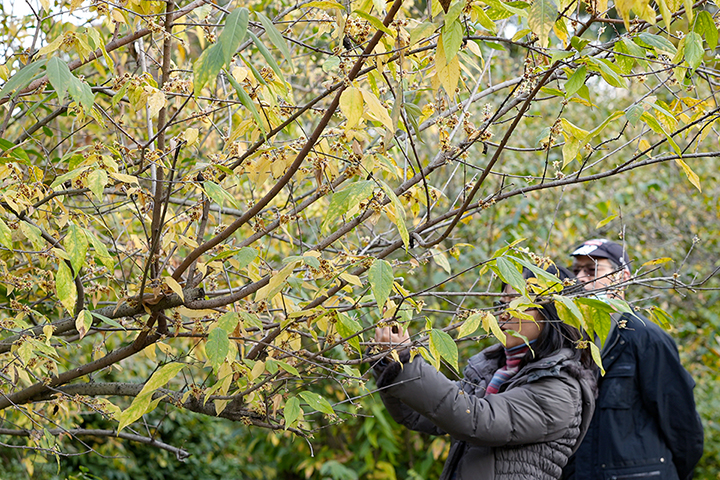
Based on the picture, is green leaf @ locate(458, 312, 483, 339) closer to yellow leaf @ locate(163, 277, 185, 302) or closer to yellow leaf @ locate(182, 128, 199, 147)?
→ yellow leaf @ locate(163, 277, 185, 302)

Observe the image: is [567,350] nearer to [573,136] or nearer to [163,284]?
[573,136]

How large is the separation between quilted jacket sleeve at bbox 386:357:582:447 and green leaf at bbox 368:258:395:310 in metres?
0.71

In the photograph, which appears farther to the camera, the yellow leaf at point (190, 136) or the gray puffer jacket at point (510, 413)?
the gray puffer jacket at point (510, 413)

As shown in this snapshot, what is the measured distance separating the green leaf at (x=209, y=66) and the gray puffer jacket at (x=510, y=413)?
127cm

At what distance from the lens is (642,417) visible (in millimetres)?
2877

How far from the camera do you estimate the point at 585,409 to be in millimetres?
2357

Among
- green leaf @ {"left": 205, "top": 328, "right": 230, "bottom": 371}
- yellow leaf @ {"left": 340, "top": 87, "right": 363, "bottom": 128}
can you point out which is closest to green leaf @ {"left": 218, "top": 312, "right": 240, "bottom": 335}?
green leaf @ {"left": 205, "top": 328, "right": 230, "bottom": 371}

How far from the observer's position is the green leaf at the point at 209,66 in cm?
108

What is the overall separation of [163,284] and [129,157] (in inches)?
18.0

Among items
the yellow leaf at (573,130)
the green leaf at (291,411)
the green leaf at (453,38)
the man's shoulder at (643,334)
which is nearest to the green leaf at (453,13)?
the green leaf at (453,38)

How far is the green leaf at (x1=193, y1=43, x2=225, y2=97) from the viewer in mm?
Answer: 1081

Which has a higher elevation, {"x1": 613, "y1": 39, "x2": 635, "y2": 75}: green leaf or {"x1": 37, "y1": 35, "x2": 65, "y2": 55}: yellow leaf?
{"x1": 37, "y1": 35, "x2": 65, "y2": 55}: yellow leaf

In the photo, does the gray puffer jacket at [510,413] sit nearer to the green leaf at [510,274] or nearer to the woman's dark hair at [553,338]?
the woman's dark hair at [553,338]

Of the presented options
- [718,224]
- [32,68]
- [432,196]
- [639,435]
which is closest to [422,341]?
[432,196]
